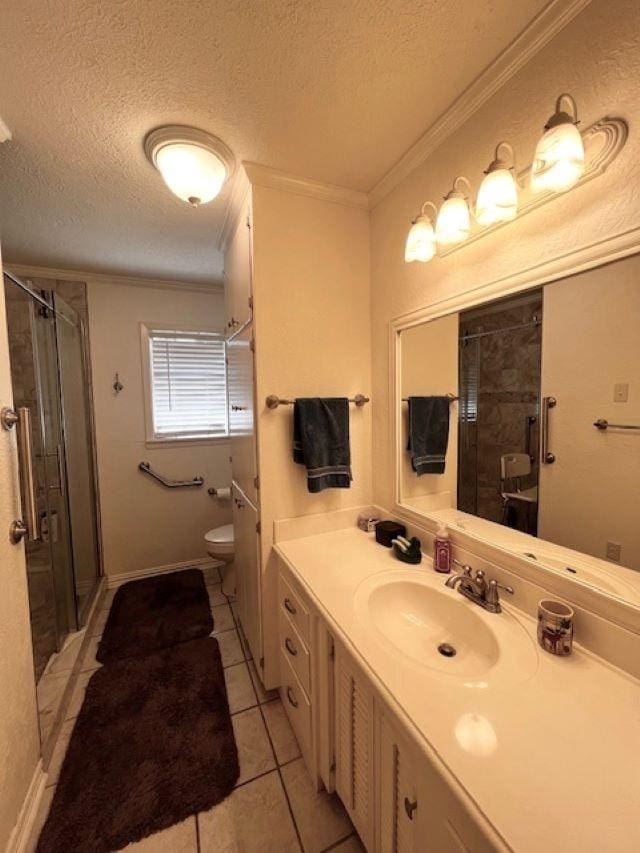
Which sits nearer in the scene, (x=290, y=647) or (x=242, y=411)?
(x=290, y=647)

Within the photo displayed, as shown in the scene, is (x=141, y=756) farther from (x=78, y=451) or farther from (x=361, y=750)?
(x=78, y=451)

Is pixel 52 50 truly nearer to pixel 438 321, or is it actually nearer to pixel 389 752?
pixel 438 321

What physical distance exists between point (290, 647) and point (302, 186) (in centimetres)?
193

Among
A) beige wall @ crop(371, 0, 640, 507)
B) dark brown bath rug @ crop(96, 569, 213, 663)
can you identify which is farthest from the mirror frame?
dark brown bath rug @ crop(96, 569, 213, 663)

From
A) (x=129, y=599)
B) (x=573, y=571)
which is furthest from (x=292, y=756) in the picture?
(x=129, y=599)

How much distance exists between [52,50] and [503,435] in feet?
5.66

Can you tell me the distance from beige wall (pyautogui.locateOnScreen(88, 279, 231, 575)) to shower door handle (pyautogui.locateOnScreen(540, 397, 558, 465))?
2.44 meters

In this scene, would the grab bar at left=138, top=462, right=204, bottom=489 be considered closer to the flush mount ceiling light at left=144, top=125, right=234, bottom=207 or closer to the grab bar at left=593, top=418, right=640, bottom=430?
the flush mount ceiling light at left=144, top=125, right=234, bottom=207

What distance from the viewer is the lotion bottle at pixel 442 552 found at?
124 cm

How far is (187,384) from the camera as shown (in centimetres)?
283

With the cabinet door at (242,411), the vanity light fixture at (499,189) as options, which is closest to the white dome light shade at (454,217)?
the vanity light fixture at (499,189)

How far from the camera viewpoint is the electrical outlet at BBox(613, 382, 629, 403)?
83 centimetres

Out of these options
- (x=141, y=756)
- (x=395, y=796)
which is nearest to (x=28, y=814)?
(x=141, y=756)

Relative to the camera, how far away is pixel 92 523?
2527mm
